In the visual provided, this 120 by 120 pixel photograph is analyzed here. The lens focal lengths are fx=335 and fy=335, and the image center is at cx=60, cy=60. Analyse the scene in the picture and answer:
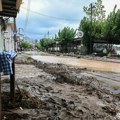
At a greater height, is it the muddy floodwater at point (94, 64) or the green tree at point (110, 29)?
the green tree at point (110, 29)

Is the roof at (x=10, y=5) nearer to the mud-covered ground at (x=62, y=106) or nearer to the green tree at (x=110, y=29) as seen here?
the mud-covered ground at (x=62, y=106)

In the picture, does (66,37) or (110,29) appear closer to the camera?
(110,29)

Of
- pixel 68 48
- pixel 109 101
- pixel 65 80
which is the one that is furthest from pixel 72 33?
pixel 109 101

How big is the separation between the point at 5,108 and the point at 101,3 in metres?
79.2

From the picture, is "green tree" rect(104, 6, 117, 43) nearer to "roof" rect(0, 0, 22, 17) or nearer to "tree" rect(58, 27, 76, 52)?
"tree" rect(58, 27, 76, 52)

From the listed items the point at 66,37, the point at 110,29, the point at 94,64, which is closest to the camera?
the point at 94,64

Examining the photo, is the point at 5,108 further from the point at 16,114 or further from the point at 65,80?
the point at 65,80

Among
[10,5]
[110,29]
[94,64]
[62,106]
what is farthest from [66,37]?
[62,106]

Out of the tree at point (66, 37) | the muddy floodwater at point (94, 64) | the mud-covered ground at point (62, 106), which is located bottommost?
the muddy floodwater at point (94, 64)

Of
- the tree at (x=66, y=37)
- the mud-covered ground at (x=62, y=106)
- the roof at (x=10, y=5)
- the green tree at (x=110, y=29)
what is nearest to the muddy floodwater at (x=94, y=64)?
the roof at (x=10, y=5)

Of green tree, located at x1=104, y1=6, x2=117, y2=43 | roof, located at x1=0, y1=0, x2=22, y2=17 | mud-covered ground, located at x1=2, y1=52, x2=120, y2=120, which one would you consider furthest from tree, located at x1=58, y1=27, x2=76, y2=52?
mud-covered ground, located at x1=2, y1=52, x2=120, y2=120

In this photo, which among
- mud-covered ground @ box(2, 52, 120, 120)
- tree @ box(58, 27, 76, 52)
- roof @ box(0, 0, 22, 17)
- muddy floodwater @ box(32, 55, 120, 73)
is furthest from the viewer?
tree @ box(58, 27, 76, 52)

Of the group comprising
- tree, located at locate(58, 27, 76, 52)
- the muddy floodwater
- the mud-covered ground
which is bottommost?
the muddy floodwater

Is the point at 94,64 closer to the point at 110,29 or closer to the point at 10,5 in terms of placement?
the point at 110,29
